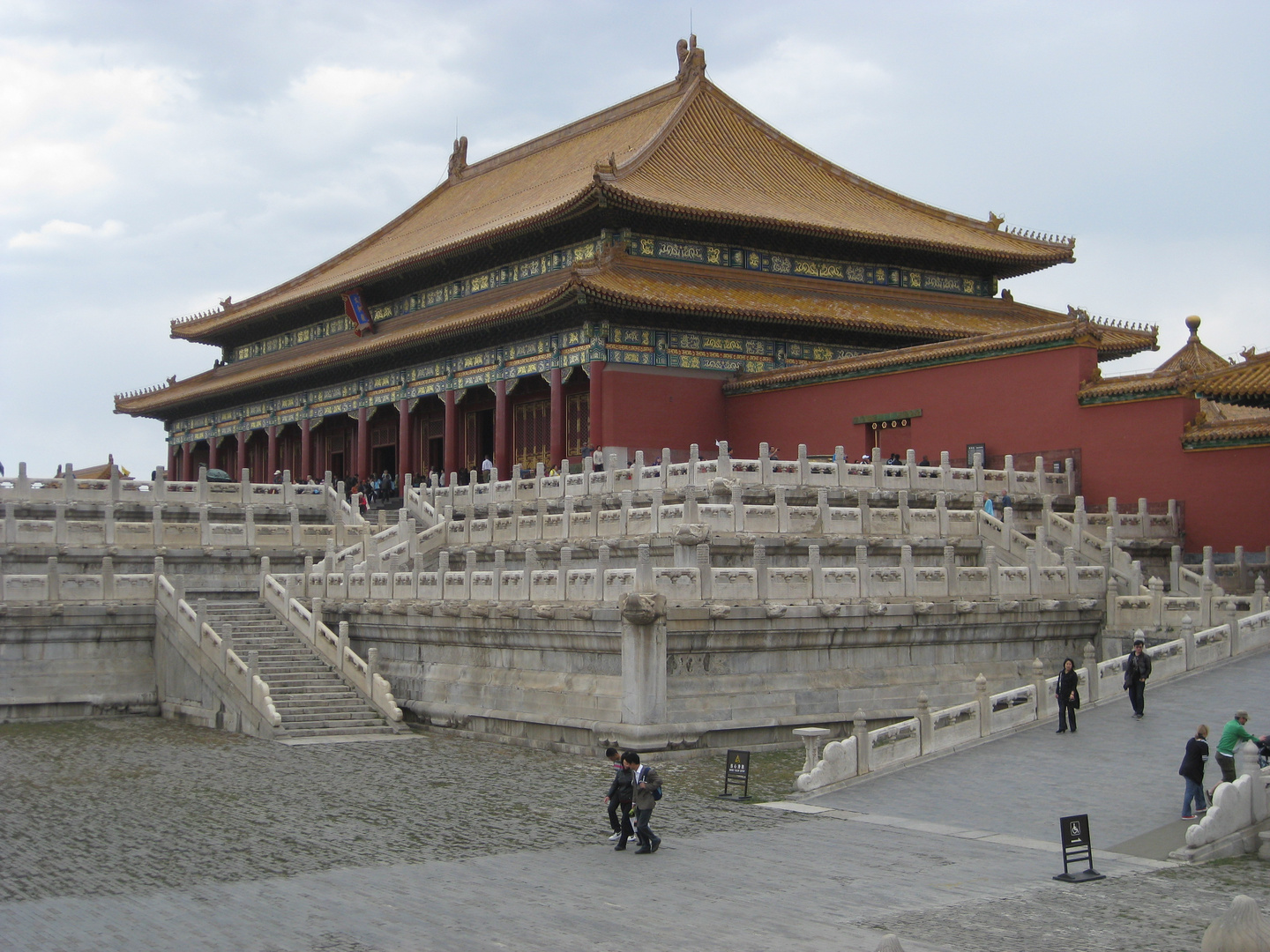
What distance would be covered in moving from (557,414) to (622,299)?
4.21 m

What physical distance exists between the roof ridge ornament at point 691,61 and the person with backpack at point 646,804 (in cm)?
3826

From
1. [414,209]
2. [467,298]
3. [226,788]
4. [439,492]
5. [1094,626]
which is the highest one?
[414,209]

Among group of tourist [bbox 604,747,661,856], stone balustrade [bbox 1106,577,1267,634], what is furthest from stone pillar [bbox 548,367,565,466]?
group of tourist [bbox 604,747,661,856]

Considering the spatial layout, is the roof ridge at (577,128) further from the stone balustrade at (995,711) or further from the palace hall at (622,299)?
the stone balustrade at (995,711)

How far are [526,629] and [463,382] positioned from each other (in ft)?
77.1

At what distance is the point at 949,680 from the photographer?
904 inches

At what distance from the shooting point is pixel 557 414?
40938mm

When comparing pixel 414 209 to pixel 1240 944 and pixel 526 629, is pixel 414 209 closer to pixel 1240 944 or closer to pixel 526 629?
pixel 526 629

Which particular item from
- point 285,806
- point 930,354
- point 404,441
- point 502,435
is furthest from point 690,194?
point 285,806

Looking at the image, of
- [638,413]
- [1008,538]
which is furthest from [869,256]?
[1008,538]

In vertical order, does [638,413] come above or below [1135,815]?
above

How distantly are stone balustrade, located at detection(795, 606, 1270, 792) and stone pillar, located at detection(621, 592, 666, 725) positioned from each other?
104 inches

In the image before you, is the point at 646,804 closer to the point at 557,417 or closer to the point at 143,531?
the point at 143,531

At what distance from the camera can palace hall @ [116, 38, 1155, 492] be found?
40.4m
